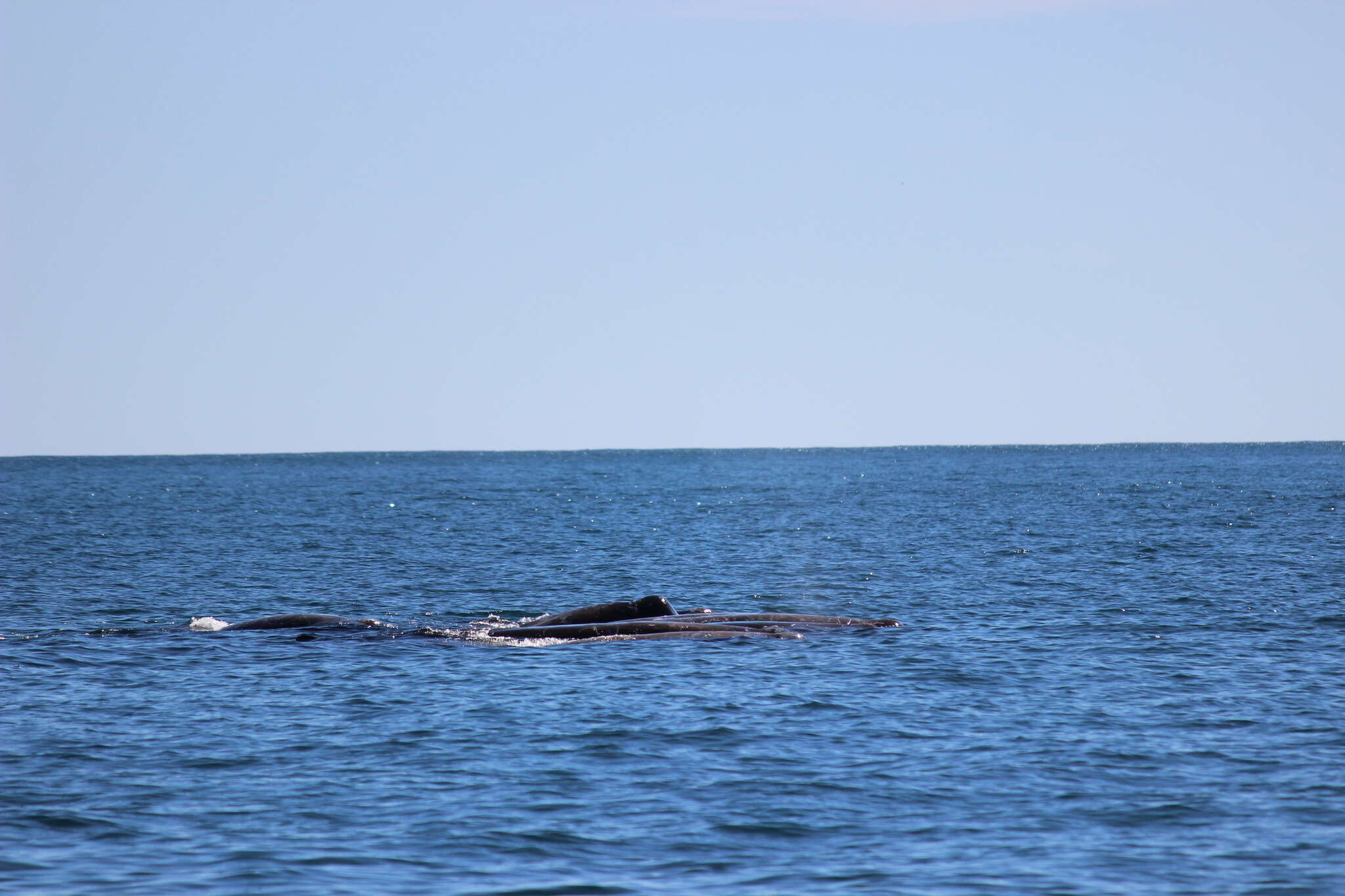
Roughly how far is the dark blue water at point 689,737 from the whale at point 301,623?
923mm

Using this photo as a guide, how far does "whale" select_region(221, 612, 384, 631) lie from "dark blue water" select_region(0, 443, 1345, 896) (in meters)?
0.92

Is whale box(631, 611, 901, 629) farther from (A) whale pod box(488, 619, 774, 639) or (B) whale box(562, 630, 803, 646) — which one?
(B) whale box(562, 630, 803, 646)

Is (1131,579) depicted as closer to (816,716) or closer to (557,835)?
(816,716)

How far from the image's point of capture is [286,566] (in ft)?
184

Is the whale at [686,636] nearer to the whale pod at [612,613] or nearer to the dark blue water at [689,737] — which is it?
the dark blue water at [689,737]

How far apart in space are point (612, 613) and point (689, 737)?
495 inches

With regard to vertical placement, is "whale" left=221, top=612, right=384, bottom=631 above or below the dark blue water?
above

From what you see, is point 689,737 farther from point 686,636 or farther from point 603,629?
point 603,629

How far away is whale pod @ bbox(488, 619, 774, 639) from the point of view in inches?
1303

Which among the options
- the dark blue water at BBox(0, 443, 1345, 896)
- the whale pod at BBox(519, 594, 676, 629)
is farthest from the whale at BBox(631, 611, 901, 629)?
the dark blue water at BBox(0, 443, 1345, 896)

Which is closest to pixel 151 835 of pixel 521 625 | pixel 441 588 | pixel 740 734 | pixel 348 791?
pixel 348 791

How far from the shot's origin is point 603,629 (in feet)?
109

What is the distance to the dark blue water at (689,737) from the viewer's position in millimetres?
15594

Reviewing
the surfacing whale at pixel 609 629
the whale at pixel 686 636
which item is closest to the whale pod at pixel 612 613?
the surfacing whale at pixel 609 629
